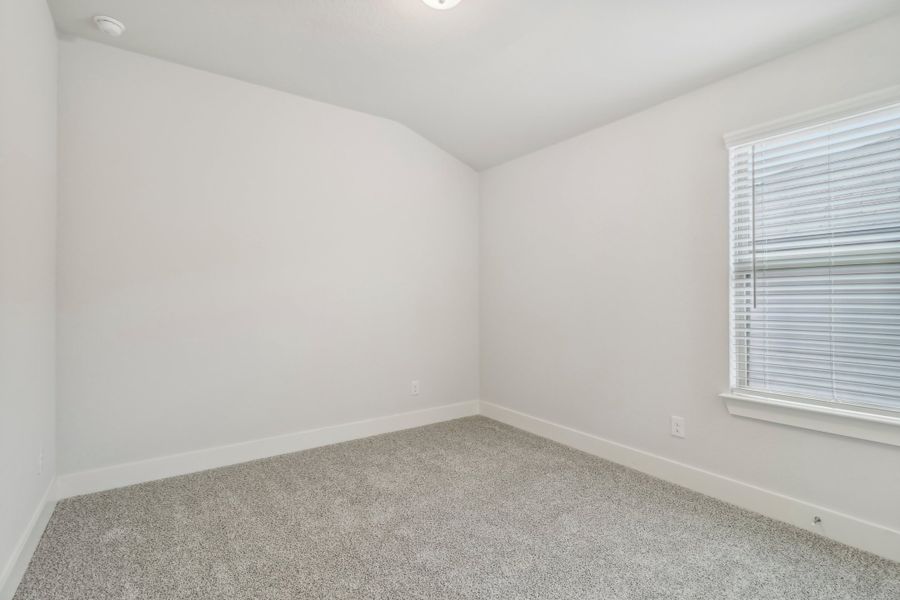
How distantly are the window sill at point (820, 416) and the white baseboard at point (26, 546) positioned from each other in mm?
3114

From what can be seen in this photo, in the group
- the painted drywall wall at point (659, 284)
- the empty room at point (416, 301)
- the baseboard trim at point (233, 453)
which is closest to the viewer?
the empty room at point (416, 301)

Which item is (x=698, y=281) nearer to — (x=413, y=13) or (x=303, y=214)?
(x=413, y=13)

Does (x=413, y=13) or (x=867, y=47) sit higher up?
(x=413, y=13)

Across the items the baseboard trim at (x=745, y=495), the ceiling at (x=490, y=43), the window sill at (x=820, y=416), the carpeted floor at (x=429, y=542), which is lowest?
the carpeted floor at (x=429, y=542)

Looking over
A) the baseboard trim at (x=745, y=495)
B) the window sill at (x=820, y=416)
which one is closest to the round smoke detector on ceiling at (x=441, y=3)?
the window sill at (x=820, y=416)

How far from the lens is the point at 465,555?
5.81 ft

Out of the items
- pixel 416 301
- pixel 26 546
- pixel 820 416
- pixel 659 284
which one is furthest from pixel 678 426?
pixel 26 546

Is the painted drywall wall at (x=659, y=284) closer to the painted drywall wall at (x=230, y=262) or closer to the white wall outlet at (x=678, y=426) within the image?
the white wall outlet at (x=678, y=426)

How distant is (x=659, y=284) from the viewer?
255cm

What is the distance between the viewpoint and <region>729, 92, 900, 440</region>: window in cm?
178

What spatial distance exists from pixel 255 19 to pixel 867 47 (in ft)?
9.17

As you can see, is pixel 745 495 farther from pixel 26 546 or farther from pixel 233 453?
pixel 26 546

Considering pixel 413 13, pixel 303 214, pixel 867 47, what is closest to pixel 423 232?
pixel 303 214

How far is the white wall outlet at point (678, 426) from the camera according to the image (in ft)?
7.98
